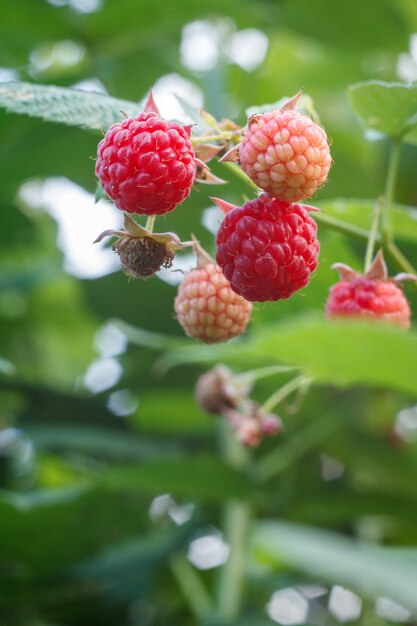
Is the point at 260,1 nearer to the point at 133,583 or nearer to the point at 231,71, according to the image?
the point at 231,71

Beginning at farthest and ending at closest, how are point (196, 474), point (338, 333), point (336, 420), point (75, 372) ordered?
1. point (75, 372)
2. point (336, 420)
3. point (196, 474)
4. point (338, 333)

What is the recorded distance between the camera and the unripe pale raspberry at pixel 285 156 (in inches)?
36.8

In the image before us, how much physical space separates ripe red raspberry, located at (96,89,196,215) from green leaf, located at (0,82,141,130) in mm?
85

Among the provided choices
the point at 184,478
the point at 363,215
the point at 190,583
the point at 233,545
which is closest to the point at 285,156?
the point at 363,215

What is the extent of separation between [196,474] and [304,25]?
1.29 m

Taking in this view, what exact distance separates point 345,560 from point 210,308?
2.26 feet

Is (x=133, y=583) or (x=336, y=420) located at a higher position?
(x=336, y=420)

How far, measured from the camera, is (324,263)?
1.41 metres

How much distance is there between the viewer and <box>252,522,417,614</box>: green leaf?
1.36 m

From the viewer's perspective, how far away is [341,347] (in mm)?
965

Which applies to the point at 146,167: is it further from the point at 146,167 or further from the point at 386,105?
the point at 386,105

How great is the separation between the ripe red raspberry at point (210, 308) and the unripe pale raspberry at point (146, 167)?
192 mm

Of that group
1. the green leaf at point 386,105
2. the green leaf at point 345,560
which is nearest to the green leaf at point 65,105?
the green leaf at point 386,105

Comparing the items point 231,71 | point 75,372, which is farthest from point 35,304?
point 231,71
